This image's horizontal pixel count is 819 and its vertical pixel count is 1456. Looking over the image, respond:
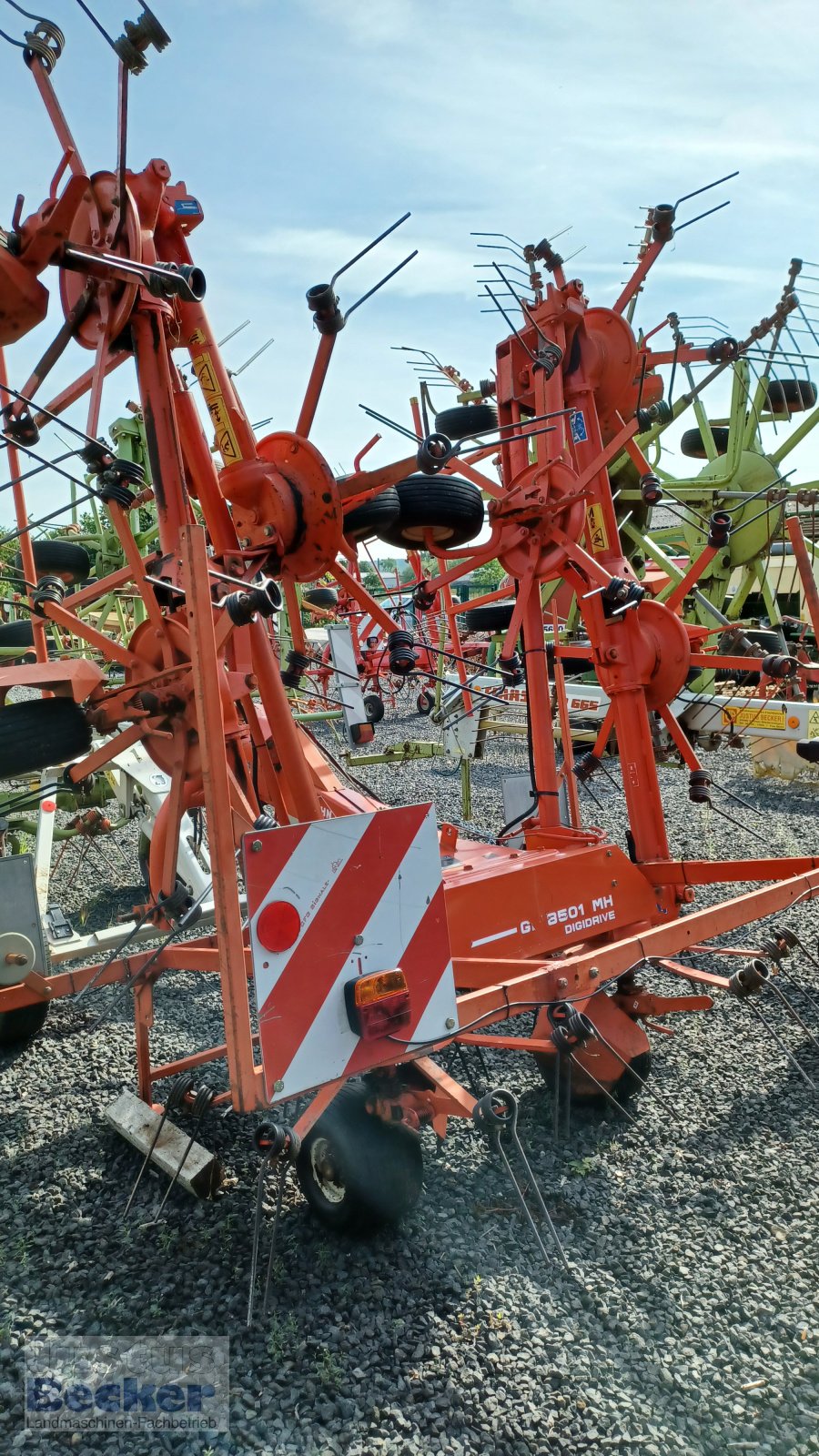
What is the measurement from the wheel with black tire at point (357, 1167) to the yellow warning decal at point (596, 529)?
3678mm


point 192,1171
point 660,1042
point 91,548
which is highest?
point 91,548

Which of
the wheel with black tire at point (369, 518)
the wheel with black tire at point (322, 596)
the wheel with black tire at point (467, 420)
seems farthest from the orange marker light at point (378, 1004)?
the wheel with black tire at point (322, 596)

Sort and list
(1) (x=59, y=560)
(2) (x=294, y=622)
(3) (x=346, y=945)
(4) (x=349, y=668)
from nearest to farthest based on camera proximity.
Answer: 1. (3) (x=346, y=945)
2. (2) (x=294, y=622)
3. (4) (x=349, y=668)
4. (1) (x=59, y=560)

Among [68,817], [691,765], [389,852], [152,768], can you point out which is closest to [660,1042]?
[691,765]

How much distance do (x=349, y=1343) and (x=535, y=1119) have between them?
1503 millimetres

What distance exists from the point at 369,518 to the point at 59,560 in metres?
3.80

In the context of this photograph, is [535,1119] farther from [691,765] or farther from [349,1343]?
[691,765]

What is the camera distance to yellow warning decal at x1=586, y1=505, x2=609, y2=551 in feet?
18.1

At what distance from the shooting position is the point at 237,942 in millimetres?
2541

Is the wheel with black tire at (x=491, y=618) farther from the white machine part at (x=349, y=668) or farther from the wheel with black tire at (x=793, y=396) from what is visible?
the wheel with black tire at (x=793, y=396)

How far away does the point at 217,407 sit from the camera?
4168mm

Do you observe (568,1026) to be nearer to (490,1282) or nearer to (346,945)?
(490,1282)

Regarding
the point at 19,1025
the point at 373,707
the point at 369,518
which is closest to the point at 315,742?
the point at 373,707

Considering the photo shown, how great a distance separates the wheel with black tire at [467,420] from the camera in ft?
17.0
